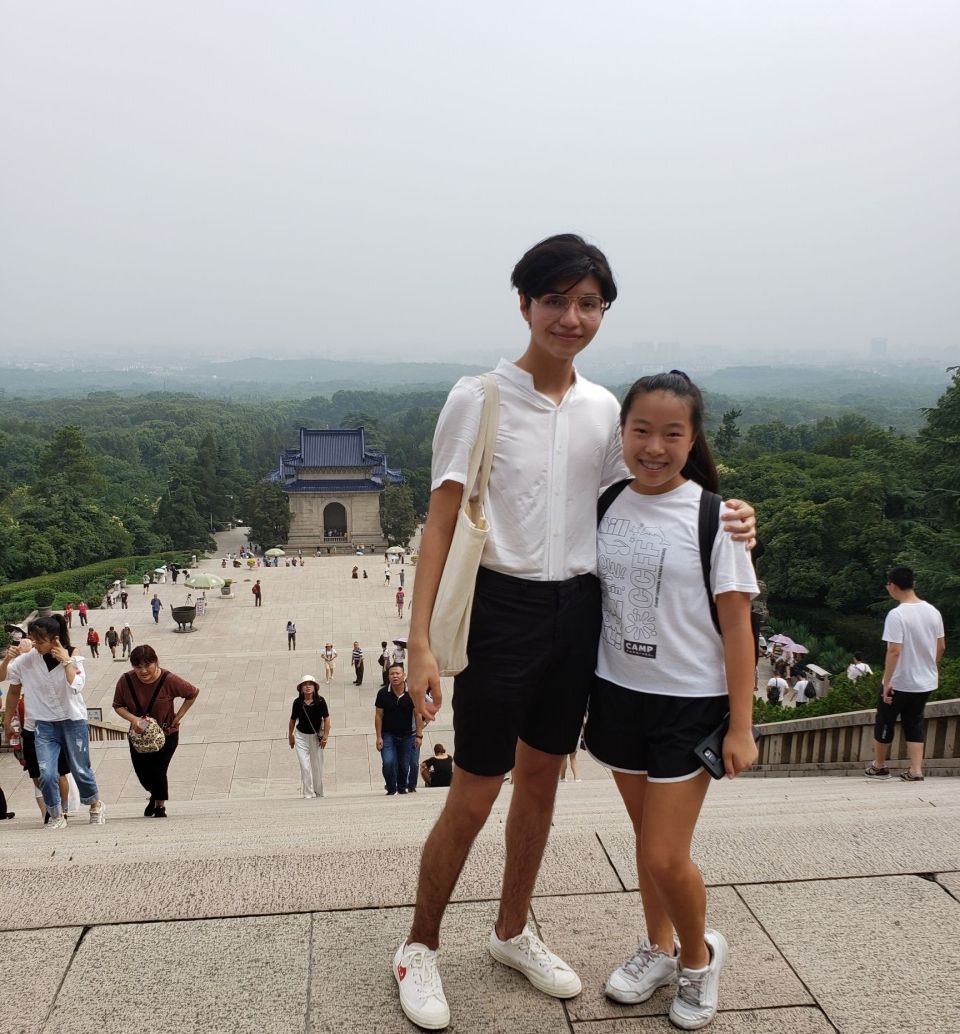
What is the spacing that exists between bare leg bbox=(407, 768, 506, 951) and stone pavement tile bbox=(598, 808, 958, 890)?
30.4 inches

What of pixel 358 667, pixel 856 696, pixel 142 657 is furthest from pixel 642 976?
pixel 358 667

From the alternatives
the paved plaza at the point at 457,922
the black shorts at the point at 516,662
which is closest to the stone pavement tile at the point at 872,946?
the paved plaza at the point at 457,922

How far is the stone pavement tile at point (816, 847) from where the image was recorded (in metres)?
2.91

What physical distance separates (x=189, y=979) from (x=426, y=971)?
640mm

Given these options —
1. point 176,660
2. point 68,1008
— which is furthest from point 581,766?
point 176,660

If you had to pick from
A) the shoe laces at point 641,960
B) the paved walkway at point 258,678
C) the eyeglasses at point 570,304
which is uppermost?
the eyeglasses at point 570,304

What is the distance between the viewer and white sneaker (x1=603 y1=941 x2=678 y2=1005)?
2297 millimetres

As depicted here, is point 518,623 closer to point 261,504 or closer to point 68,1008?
point 68,1008

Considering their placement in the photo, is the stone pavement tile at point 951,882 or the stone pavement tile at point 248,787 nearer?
the stone pavement tile at point 951,882

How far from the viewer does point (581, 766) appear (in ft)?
31.8

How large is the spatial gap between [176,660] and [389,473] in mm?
28390

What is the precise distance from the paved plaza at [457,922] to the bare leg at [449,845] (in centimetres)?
20

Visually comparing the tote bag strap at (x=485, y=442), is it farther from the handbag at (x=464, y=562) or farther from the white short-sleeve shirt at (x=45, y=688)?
the white short-sleeve shirt at (x=45, y=688)

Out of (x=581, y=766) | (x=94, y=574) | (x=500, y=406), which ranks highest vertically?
(x=500, y=406)
